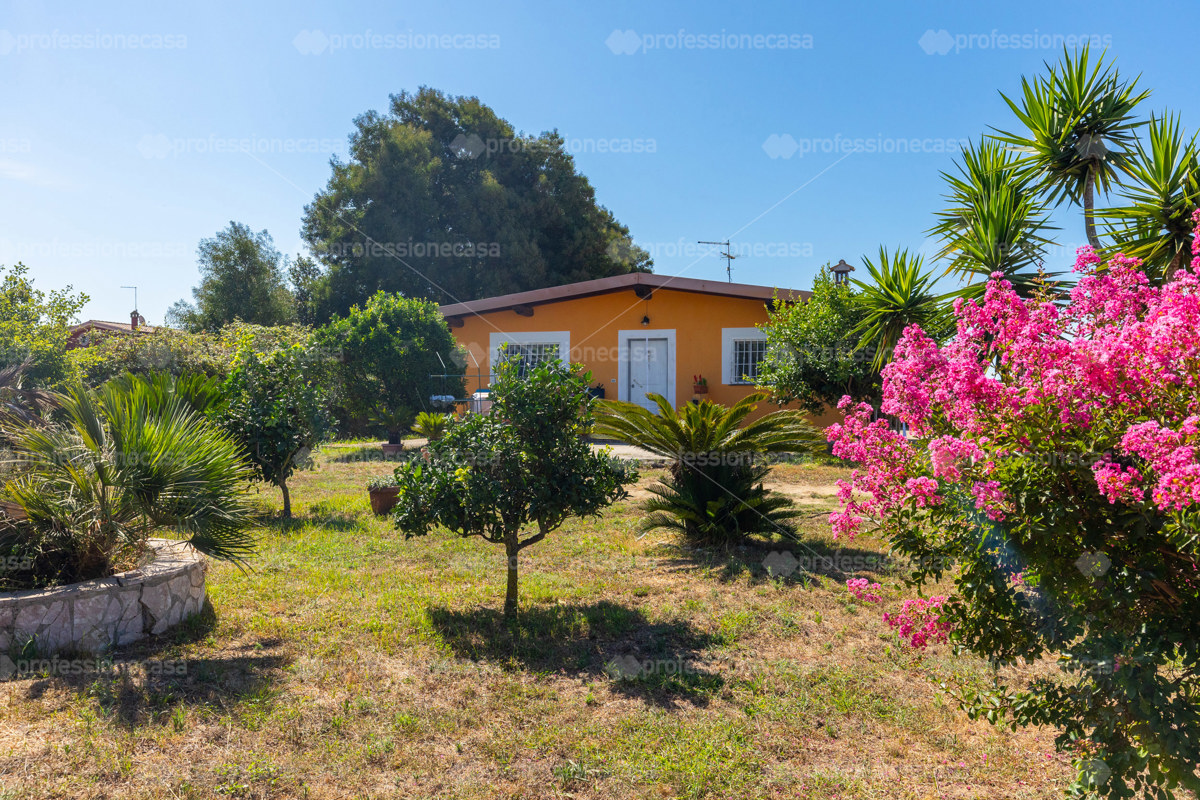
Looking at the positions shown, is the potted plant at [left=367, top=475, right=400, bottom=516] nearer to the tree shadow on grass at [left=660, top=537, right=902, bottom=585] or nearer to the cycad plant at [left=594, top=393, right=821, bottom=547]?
the cycad plant at [left=594, top=393, right=821, bottom=547]

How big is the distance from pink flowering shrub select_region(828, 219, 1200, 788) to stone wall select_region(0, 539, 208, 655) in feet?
16.2

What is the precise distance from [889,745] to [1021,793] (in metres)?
0.60

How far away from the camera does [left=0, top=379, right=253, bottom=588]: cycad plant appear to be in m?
4.67

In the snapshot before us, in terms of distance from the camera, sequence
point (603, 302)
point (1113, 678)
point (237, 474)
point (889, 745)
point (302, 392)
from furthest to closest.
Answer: point (603, 302) < point (302, 392) < point (237, 474) < point (889, 745) < point (1113, 678)

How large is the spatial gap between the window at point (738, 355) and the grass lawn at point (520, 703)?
40.1ft

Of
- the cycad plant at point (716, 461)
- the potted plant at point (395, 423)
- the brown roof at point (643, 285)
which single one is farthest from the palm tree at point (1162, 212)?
the potted plant at point (395, 423)

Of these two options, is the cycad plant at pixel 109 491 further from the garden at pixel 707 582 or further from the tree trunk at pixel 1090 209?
the tree trunk at pixel 1090 209

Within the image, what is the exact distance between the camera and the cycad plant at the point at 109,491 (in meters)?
4.67

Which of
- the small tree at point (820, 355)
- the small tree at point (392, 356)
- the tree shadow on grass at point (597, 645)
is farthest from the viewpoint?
the small tree at point (392, 356)

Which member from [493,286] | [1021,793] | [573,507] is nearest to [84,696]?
[573,507]

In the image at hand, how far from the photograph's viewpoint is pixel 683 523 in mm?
8023

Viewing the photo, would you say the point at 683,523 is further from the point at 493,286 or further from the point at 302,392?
the point at 493,286

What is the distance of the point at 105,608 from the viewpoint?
15.5ft

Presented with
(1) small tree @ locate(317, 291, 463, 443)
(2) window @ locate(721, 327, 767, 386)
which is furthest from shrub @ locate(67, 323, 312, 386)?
(2) window @ locate(721, 327, 767, 386)
